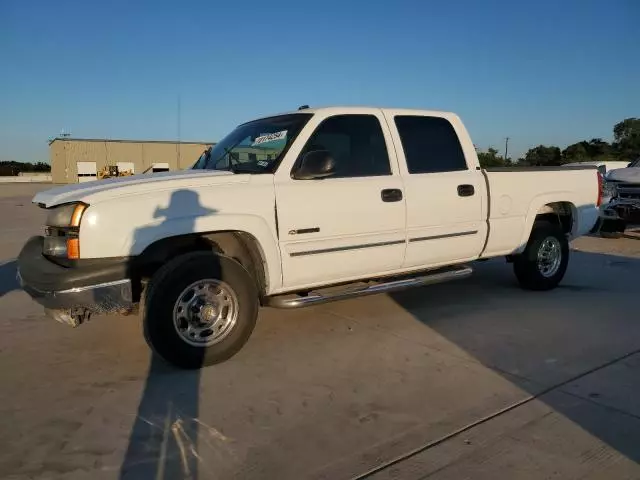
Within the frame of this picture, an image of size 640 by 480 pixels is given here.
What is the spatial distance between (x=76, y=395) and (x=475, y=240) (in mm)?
3958

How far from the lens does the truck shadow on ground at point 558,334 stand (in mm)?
3461

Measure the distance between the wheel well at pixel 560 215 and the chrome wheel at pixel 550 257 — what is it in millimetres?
280

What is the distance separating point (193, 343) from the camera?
4.17 metres

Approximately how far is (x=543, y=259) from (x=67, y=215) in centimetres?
529

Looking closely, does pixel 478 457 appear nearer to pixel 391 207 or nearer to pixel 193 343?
pixel 193 343

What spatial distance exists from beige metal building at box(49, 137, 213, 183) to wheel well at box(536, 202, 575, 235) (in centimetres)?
6047

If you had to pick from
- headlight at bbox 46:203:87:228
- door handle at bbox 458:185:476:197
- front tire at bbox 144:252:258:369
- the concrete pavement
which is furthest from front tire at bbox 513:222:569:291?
headlight at bbox 46:203:87:228

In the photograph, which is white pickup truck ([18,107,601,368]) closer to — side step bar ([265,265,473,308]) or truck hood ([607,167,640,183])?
side step bar ([265,265,473,308])

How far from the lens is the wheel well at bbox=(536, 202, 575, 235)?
6.61m

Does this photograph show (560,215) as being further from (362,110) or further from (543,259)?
(362,110)

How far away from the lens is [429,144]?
5.57m

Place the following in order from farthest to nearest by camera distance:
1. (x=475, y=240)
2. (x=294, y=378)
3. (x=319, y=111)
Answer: (x=475, y=240) < (x=319, y=111) < (x=294, y=378)

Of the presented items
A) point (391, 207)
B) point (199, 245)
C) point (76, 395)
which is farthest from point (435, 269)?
point (76, 395)

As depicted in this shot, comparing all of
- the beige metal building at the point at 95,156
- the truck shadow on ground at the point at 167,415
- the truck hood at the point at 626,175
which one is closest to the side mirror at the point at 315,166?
the truck shadow on ground at the point at 167,415
